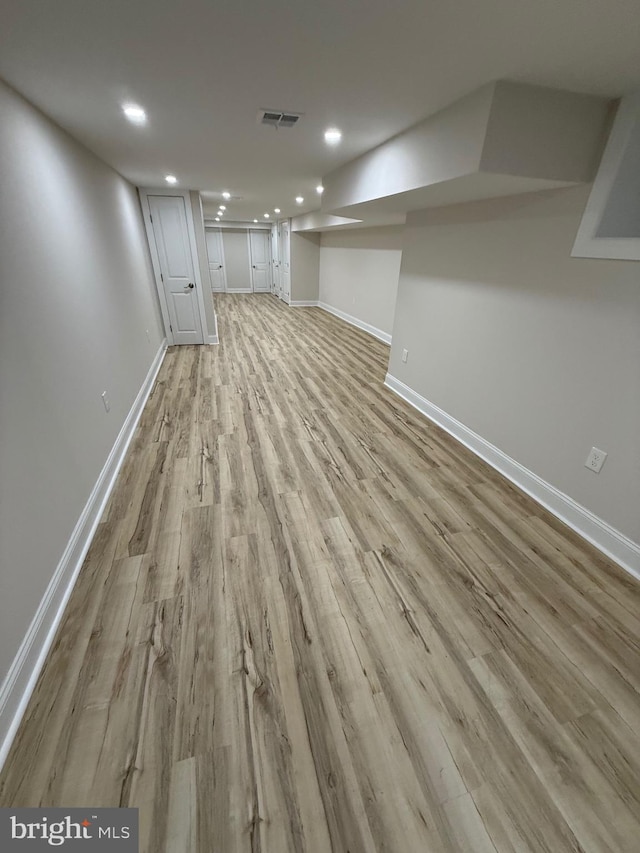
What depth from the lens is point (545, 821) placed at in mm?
953

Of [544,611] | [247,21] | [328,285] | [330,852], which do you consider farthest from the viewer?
[328,285]

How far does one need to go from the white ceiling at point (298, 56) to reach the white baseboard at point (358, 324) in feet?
12.5

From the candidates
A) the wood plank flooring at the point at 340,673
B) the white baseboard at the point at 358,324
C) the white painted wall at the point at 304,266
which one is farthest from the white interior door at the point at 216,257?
the wood plank flooring at the point at 340,673

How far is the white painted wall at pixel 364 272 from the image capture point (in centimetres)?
554

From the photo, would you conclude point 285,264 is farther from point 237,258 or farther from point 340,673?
point 340,673

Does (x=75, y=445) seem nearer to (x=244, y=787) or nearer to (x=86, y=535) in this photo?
(x=86, y=535)

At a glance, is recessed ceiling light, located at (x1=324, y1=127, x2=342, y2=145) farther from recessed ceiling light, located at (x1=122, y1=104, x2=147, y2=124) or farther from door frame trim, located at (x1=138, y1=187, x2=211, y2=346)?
door frame trim, located at (x1=138, y1=187, x2=211, y2=346)

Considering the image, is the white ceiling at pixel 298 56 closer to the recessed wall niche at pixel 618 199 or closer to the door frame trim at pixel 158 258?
the recessed wall niche at pixel 618 199

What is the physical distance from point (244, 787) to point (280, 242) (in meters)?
10.3

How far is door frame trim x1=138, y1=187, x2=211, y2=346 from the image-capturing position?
4340 mm

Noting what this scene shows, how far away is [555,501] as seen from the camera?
211cm

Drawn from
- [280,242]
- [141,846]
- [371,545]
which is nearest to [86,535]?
[141,846]

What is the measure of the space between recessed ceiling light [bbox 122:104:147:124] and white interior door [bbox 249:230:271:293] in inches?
362

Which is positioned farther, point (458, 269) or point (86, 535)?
point (458, 269)
